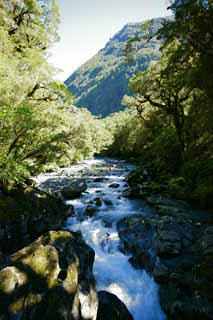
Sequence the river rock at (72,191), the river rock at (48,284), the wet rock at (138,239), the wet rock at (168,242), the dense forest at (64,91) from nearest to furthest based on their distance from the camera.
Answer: the river rock at (48,284)
the wet rock at (168,242)
the wet rock at (138,239)
the dense forest at (64,91)
the river rock at (72,191)

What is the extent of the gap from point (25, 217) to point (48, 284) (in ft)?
14.6

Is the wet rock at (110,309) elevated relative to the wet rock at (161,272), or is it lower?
lower

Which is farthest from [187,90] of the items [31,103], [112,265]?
[112,265]

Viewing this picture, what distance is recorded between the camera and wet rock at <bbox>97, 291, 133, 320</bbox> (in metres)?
5.42

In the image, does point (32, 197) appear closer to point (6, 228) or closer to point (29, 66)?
point (6, 228)

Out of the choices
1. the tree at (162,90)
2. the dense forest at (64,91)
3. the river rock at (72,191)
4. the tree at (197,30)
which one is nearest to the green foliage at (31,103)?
the dense forest at (64,91)

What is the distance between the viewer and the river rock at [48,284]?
432 cm

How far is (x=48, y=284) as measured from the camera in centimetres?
479

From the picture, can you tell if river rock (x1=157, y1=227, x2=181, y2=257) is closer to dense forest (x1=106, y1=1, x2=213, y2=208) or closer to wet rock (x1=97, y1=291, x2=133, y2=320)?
wet rock (x1=97, y1=291, x2=133, y2=320)

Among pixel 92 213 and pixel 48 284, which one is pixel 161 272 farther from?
pixel 92 213

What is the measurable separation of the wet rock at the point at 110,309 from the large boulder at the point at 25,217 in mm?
3826

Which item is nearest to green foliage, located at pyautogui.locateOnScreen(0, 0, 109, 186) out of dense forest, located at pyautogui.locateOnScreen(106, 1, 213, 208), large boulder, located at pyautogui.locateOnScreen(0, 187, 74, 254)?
large boulder, located at pyautogui.locateOnScreen(0, 187, 74, 254)

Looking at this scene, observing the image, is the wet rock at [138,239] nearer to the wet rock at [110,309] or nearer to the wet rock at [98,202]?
the wet rock at [110,309]

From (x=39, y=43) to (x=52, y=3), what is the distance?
3.10 m
